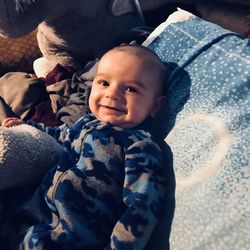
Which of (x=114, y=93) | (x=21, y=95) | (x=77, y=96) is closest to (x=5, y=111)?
(x=21, y=95)

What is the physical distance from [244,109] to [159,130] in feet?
0.89

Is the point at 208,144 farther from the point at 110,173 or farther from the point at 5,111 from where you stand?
the point at 5,111

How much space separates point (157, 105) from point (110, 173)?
256 mm

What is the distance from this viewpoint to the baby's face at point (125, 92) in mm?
1158

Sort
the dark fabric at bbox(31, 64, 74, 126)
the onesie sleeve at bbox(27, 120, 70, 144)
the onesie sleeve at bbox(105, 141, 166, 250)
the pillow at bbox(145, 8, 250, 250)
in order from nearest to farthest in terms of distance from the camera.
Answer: the pillow at bbox(145, 8, 250, 250)
the onesie sleeve at bbox(105, 141, 166, 250)
the onesie sleeve at bbox(27, 120, 70, 144)
the dark fabric at bbox(31, 64, 74, 126)

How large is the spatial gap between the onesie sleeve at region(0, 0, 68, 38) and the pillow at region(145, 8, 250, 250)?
511mm

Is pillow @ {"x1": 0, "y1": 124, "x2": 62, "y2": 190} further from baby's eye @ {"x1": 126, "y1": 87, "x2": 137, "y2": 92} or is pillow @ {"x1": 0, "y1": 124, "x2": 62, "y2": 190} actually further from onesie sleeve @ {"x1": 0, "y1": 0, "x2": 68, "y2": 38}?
onesie sleeve @ {"x1": 0, "y1": 0, "x2": 68, "y2": 38}

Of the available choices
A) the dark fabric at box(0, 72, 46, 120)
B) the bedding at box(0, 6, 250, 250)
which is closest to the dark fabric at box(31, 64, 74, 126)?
the dark fabric at box(0, 72, 46, 120)

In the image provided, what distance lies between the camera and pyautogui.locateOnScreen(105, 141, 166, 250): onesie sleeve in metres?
0.99

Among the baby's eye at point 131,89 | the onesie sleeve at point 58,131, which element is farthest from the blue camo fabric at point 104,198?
the onesie sleeve at point 58,131

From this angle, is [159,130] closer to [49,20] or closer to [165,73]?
[165,73]

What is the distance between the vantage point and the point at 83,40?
1.68 m

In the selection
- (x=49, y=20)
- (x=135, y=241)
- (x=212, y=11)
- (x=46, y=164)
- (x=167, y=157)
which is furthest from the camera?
(x=212, y=11)

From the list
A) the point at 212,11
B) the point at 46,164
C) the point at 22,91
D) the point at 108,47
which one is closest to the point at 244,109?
the point at 46,164
